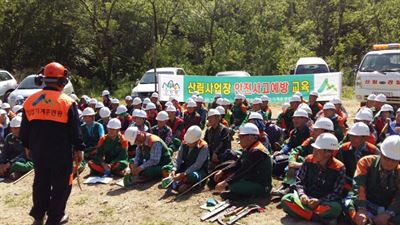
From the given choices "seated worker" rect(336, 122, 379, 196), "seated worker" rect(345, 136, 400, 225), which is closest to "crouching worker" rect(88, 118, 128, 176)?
"seated worker" rect(336, 122, 379, 196)

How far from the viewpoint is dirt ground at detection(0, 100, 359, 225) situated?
567cm

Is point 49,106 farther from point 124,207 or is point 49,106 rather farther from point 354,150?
point 354,150

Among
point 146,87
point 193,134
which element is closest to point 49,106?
point 193,134

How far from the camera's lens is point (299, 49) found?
91.6 feet

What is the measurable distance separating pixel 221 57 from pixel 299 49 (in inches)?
206

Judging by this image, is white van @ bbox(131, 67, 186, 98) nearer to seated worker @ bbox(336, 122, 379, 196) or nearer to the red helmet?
seated worker @ bbox(336, 122, 379, 196)

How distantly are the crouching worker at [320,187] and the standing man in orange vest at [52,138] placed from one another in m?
2.60

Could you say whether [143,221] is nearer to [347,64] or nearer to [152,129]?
[152,129]

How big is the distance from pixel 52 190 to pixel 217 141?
3.24 m

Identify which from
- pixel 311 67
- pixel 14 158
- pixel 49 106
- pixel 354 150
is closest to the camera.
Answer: pixel 49 106

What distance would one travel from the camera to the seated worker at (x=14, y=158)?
786 cm

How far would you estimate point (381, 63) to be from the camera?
41.4ft

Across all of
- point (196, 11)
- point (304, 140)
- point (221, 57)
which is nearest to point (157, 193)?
point (304, 140)

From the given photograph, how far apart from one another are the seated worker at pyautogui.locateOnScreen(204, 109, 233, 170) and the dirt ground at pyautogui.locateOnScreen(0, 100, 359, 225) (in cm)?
79
